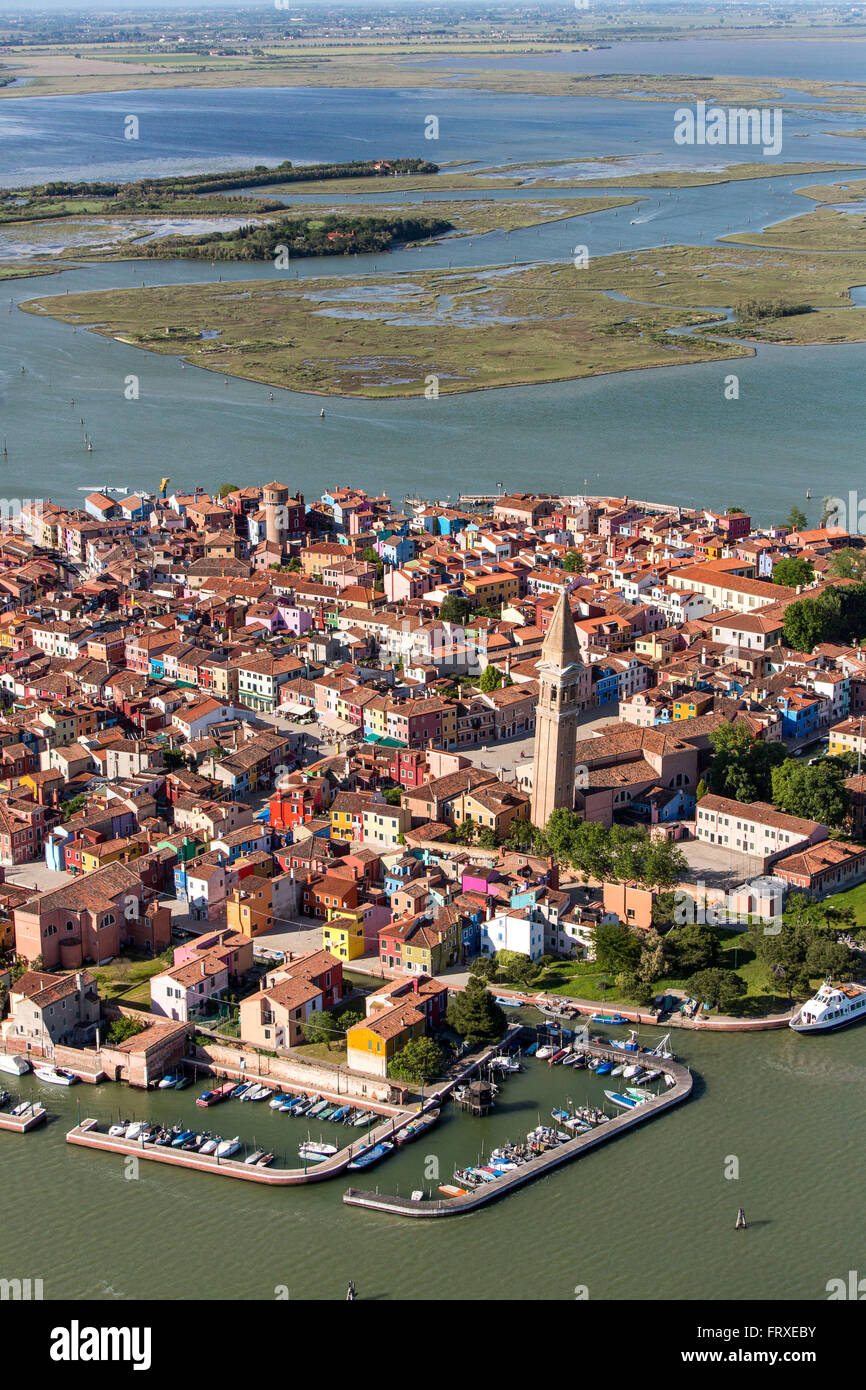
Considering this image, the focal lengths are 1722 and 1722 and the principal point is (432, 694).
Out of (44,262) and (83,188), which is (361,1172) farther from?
(83,188)

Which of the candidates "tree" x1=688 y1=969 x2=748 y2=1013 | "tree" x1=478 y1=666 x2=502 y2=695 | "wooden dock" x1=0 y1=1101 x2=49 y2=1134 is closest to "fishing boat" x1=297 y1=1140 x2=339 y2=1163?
"wooden dock" x1=0 y1=1101 x2=49 y2=1134

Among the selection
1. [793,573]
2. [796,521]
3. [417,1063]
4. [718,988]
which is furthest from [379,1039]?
[796,521]

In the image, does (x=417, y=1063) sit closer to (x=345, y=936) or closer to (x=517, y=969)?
(x=517, y=969)

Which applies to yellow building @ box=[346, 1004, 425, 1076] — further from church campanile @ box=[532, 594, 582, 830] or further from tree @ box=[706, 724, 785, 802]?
tree @ box=[706, 724, 785, 802]

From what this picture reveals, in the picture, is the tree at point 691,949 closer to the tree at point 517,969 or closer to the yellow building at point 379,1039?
the tree at point 517,969

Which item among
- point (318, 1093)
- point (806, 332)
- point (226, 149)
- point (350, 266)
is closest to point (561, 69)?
point (226, 149)
